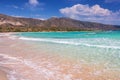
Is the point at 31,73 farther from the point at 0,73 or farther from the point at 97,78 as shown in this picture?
the point at 97,78

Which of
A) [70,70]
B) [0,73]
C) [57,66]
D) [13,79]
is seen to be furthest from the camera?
[57,66]

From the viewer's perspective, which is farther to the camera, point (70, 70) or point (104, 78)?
point (70, 70)

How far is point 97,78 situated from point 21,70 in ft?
12.7

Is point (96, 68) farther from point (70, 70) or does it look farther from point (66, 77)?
point (66, 77)

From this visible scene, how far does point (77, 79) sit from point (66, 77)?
57cm

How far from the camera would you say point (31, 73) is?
9695 mm

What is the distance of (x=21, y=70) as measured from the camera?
33.9 feet

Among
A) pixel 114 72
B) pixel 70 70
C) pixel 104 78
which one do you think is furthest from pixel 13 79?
pixel 114 72

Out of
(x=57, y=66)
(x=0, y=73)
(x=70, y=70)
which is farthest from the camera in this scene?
(x=57, y=66)

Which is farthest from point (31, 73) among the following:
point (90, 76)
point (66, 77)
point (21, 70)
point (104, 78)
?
point (104, 78)

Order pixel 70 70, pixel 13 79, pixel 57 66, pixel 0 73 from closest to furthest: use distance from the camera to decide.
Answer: pixel 13 79 → pixel 0 73 → pixel 70 70 → pixel 57 66

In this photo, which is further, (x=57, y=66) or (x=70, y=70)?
(x=57, y=66)

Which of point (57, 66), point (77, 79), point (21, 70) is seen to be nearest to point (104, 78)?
point (77, 79)

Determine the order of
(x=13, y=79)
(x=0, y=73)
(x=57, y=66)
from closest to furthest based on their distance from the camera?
(x=13, y=79) < (x=0, y=73) < (x=57, y=66)
